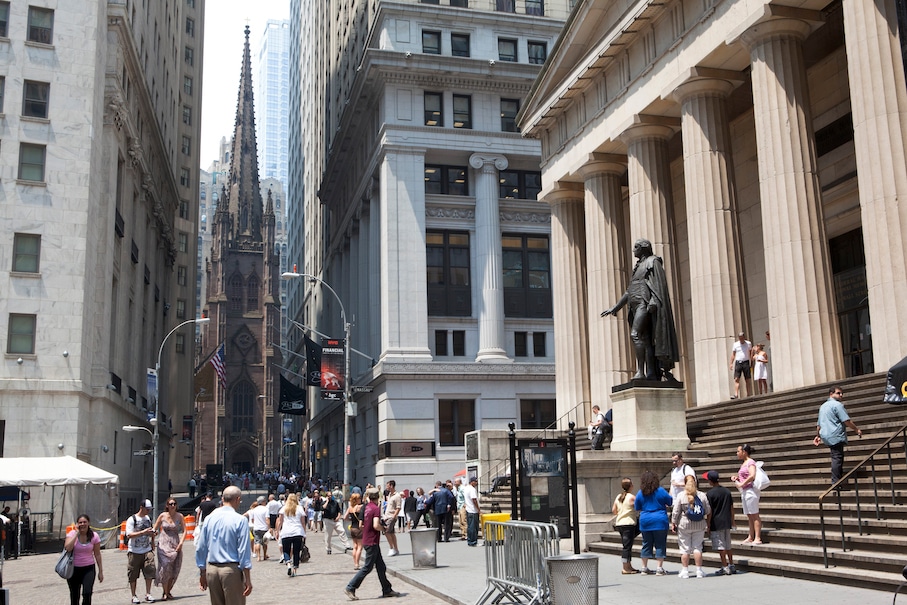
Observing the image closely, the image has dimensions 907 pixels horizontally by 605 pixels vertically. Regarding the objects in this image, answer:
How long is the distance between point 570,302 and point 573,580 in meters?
23.4

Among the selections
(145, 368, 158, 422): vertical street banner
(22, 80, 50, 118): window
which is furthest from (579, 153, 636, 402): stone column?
(22, 80, 50, 118): window

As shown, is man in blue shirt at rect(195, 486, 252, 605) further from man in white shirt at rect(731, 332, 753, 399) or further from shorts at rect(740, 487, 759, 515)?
man in white shirt at rect(731, 332, 753, 399)

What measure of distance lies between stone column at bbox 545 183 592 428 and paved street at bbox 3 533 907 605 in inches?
357

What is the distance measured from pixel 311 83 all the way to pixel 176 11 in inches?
890

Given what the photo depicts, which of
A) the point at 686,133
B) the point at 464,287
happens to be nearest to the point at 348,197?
the point at 464,287

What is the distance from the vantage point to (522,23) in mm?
50656

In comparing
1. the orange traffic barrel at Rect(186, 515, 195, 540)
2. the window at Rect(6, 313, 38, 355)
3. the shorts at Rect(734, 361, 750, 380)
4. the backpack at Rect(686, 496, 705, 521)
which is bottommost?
the orange traffic barrel at Rect(186, 515, 195, 540)

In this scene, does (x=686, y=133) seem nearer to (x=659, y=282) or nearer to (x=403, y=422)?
(x=659, y=282)

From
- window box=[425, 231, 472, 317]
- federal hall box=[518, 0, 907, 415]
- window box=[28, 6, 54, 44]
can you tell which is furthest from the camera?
window box=[425, 231, 472, 317]

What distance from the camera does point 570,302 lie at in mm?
33594

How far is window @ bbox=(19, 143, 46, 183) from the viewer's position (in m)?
37.7

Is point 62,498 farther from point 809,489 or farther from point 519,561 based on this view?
point 809,489

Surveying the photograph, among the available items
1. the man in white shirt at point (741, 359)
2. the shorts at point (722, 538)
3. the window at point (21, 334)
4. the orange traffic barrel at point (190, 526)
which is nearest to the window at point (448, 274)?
the orange traffic barrel at point (190, 526)

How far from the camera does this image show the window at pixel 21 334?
36312 millimetres
